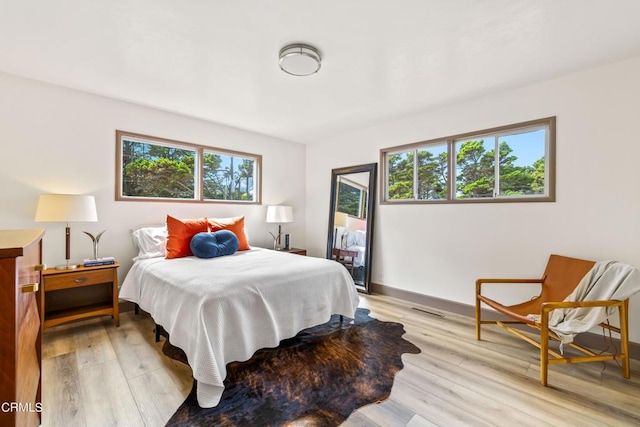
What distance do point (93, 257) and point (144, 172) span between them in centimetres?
112

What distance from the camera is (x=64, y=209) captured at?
8.29 ft

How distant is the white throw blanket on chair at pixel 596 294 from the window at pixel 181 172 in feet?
12.8

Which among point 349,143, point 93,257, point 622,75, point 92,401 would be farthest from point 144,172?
Result: point 622,75

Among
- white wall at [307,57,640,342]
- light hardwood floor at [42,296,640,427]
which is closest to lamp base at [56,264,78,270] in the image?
light hardwood floor at [42,296,640,427]

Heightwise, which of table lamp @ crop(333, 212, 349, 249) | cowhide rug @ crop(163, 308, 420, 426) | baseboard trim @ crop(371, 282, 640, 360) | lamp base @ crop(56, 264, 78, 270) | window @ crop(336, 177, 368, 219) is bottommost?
cowhide rug @ crop(163, 308, 420, 426)

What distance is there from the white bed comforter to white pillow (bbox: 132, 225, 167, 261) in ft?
0.55

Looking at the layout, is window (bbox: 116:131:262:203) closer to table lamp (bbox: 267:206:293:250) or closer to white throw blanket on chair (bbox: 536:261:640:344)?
table lamp (bbox: 267:206:293:250)

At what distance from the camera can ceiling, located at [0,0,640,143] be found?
5.80ft

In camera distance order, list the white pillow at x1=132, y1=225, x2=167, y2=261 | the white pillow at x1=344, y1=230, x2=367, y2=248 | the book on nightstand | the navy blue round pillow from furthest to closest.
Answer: the white pillow at x1=344, y1=230, x2=367, y2=248, the white pillow at x1=132, y1=225, x2=167, y2=261, the navy blue round pillow, the book on nightstand

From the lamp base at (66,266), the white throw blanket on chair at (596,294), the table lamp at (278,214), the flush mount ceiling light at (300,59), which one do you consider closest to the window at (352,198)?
the table lamp at (278,214)

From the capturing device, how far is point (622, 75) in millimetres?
2324

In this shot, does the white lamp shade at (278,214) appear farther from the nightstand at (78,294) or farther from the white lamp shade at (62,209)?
the white lamp shade at (62,209)

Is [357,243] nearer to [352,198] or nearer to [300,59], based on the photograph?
[352,198]

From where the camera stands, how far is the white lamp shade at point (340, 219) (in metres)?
4.48
